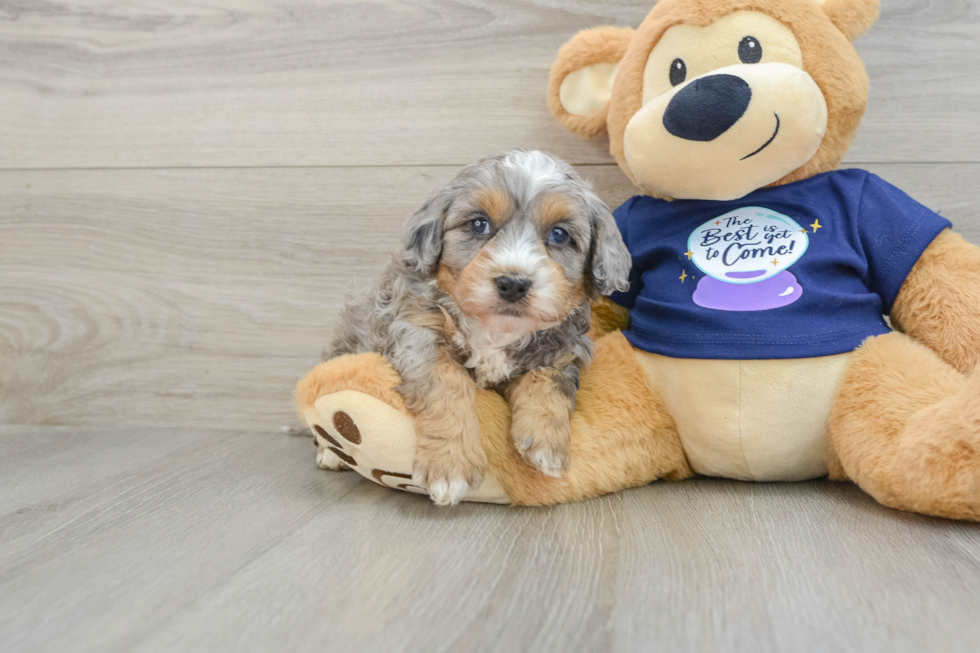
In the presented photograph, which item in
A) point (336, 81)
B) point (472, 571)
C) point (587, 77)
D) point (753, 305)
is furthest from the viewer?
point (336, 81)

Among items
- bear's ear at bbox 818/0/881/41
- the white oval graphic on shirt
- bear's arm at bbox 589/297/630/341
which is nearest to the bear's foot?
bear's arm at bbox 589/297/630/341

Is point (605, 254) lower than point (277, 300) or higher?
higher

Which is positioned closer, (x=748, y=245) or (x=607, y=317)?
(x=748, y=245)

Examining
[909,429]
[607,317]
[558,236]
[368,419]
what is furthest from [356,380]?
[909,429]

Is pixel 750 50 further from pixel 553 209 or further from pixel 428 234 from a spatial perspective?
pixel 428 234

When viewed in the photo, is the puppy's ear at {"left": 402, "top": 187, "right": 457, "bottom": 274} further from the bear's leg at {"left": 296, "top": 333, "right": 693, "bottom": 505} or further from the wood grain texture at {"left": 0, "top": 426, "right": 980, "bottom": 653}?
the wood grain texture at {"left": 0, "top": 426, "right": 980, "bottom": 653}

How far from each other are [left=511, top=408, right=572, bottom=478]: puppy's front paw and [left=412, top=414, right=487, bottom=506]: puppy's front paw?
9 cm

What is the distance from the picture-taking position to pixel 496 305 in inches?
54.7

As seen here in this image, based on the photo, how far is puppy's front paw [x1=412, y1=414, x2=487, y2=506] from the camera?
1405 mm

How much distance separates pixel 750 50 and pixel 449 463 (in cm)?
113

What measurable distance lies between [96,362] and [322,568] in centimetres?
167

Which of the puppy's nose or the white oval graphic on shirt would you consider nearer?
the puppy's nose

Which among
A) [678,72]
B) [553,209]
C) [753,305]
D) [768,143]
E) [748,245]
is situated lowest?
[753,305]

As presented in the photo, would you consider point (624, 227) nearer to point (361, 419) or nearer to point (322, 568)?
point (361, 419)
